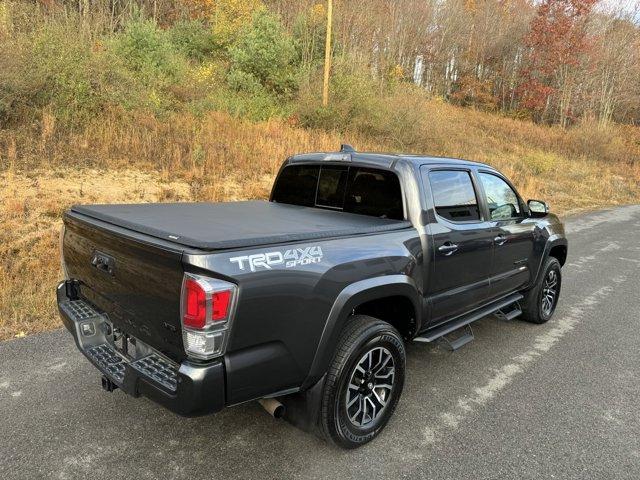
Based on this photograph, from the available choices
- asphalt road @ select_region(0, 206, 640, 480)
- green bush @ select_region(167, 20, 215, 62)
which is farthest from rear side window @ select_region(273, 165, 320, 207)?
green bush @ select_region(167, 20, 215, 62)

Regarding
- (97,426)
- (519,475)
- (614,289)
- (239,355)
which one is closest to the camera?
(239,355)

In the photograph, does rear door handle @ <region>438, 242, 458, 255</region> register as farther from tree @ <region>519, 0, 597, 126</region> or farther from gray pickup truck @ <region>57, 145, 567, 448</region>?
tree @ <region>519, 0, 597, 126</region>

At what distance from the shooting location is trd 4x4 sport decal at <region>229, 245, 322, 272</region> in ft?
6.95

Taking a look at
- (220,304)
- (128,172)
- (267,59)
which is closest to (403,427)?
(220,304)

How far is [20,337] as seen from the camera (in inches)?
161

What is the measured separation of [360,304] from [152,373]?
1224 mm

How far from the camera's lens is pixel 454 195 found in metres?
3.69

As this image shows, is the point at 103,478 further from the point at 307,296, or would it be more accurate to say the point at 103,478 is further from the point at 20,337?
the point at 20,337

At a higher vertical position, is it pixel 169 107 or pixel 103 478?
pixel 169 107

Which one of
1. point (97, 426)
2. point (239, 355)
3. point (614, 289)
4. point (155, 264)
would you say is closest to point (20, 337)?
point (97, 426)

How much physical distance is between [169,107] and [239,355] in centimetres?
1257

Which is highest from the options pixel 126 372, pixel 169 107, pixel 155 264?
pixel 169 107

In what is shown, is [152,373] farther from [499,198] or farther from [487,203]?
[499,198]

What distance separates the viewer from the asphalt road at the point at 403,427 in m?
2.61
